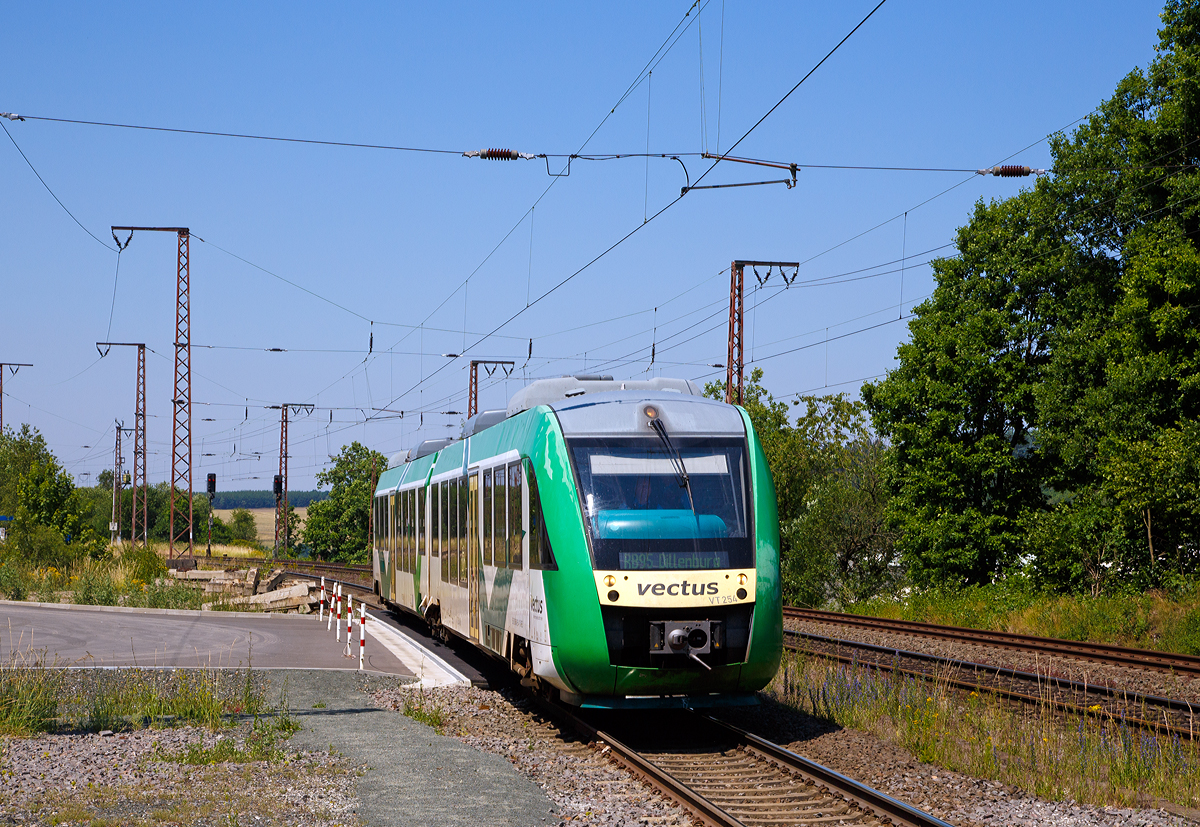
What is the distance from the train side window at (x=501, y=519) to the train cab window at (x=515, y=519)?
0.74 feet

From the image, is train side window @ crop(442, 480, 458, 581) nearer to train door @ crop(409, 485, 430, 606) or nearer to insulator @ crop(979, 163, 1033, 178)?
train door @ crop(409, 485, 430, 606)

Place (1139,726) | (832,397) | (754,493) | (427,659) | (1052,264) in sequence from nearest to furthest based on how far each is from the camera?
(754,493)
(1139,726)
(427,659)
(1052,264)
(832,397)

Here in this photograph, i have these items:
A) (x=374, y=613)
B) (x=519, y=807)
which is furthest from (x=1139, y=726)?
(x=374, y=613)

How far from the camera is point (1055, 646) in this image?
20.3 meters

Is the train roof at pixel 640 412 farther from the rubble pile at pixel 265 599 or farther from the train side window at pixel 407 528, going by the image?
the rubble pile at pixel 265 599

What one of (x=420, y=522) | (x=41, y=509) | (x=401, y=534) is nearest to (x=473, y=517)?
(x=420, y=522)

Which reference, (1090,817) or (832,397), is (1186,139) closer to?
(832,397)

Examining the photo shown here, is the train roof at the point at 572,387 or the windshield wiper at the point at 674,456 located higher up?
the train roof at the point at 572,387

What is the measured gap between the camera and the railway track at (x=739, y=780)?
8.32m

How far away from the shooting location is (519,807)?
8711 mm

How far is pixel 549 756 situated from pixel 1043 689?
767cm

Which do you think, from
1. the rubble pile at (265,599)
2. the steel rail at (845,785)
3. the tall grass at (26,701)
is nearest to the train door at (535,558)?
the steel rail at (845,785)

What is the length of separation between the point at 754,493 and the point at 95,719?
291 inches

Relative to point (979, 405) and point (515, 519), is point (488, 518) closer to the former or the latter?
point (515, 519)
